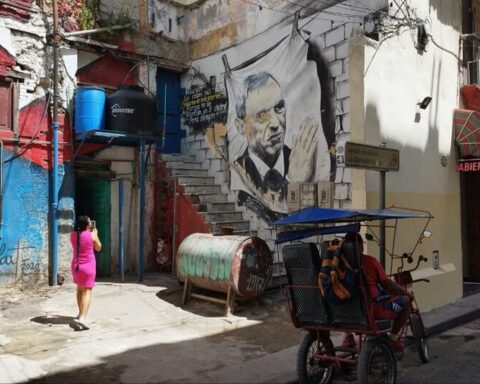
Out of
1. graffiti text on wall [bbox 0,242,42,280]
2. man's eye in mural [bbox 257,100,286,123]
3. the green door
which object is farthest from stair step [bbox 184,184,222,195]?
graffiti text on wall [bbox 0,242,42,280]

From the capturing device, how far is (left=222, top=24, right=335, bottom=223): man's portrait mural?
9.02 metres

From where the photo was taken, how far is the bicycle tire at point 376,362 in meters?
4.63

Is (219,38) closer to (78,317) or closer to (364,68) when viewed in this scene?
(364,68)

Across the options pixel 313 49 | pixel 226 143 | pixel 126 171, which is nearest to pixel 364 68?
pixel 313 49

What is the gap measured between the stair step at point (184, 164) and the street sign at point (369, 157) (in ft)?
18.6

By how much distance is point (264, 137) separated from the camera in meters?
10.2

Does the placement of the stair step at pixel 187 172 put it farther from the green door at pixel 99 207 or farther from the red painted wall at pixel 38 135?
the red painted wall at pixel 38 135

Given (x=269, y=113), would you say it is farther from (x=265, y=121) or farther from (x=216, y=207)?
(x=216, y=207)

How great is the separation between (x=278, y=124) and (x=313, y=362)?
570 cm

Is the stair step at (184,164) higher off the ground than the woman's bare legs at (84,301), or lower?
higher

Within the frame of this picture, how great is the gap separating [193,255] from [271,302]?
1.63 metres

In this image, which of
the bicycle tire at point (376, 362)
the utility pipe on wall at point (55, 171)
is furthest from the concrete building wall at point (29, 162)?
the bicycle tire at point (376, 362)

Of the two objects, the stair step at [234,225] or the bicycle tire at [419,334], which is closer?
the bicycle tire at [419,334]

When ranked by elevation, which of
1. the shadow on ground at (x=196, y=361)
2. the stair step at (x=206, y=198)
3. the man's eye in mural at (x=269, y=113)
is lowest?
the shadow on ground at (x=196, y=361)
